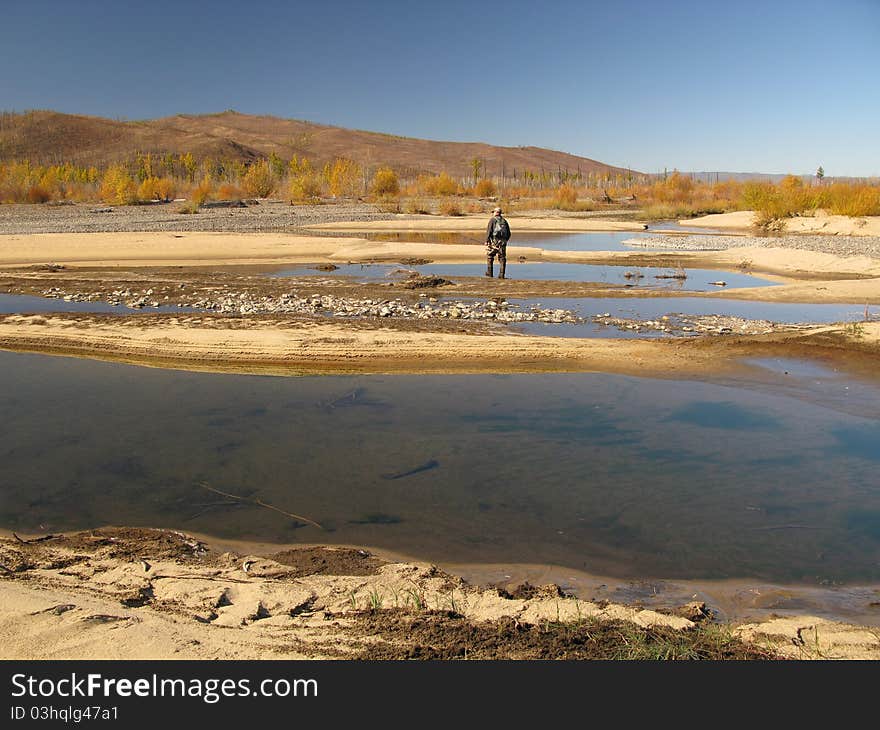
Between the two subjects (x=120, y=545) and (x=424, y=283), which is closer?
(x=120, y=545)

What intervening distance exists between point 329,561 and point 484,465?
2.44 metres

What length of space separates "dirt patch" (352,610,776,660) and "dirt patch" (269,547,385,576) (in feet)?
2.83

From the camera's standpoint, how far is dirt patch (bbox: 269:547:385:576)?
16.7 feet

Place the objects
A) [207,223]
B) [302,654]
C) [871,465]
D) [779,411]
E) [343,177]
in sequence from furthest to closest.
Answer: [343,177] < [207,223] < [779,411] < [871,465] < [302,654]

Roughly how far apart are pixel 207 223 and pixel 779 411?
3813cm

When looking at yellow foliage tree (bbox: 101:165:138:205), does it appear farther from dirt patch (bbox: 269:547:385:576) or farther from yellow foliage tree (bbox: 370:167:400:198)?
dirt patch (bbox: 269:547:385:576)

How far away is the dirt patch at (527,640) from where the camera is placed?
3.75 meters

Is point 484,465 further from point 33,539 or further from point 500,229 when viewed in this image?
point 500,229

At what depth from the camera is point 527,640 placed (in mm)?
3932

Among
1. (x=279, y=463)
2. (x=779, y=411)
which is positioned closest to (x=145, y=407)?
(x=279, y=463)

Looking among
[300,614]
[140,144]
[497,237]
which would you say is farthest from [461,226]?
[140,144]

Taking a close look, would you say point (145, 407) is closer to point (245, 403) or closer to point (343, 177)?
point (245, 403)

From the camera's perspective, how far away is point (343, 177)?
86.7 meters

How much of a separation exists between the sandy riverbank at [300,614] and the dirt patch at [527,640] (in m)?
0.01
